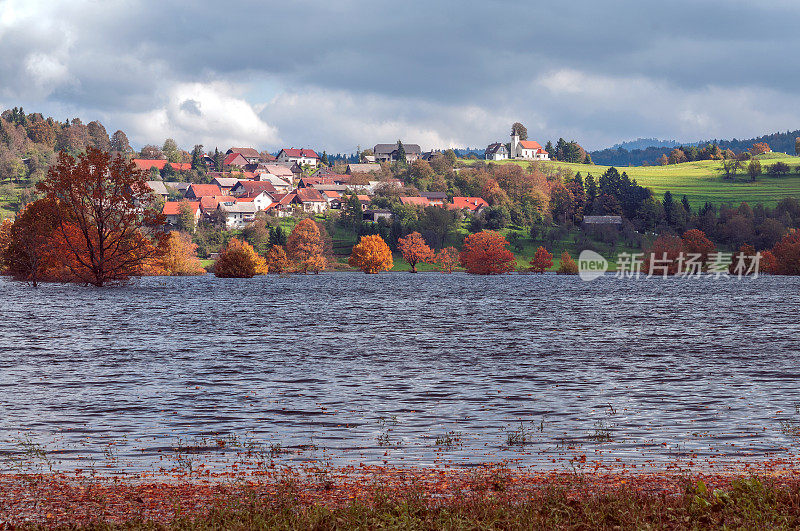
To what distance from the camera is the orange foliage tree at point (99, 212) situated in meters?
110

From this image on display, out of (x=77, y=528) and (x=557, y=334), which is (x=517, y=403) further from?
(x=557, y=334)

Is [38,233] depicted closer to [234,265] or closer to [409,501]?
[234,265]

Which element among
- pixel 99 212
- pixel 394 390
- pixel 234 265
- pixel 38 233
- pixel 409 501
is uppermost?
pixel 99 212

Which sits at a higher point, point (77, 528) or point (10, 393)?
point (77, 528)

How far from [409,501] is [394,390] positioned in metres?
18.8

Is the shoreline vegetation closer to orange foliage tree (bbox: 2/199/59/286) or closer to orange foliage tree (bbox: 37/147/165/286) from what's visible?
orange foliage tree (bbox: 37/147/165/286)

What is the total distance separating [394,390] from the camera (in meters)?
32.8

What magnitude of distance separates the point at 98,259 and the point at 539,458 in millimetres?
116082

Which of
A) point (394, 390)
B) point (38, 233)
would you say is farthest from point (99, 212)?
point (394, 390)

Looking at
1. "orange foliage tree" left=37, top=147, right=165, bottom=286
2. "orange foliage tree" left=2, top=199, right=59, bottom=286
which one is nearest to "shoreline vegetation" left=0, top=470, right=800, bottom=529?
"orange foliage tree" left=37, top=147, right=165, bottom=286

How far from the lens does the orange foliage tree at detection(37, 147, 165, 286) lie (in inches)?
4321

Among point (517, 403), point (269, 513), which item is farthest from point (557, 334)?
point (269, 513)

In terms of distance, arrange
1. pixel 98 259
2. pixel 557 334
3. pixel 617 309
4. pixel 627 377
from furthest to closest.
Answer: pixel 98 259, pixel 617 309, pixel 557 334, pixel 627 377

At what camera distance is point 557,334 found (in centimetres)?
6266
